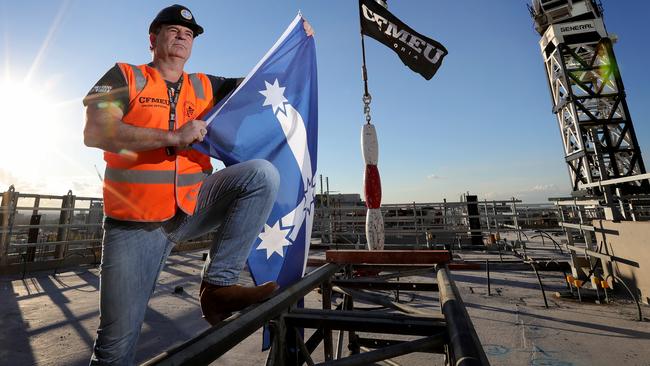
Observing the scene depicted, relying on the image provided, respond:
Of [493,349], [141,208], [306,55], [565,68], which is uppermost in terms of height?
[565,68]

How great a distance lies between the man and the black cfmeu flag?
4.54 metres

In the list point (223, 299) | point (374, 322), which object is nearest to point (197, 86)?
point (223, 299)

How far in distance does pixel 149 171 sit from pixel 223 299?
0.70 m

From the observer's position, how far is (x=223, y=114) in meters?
1.71

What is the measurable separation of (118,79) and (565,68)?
16.3 meters

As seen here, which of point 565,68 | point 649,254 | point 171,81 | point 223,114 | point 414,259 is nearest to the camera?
point 171,81

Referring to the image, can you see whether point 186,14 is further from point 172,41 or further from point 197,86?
point 197,86

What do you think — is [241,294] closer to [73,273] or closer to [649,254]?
[649,254]

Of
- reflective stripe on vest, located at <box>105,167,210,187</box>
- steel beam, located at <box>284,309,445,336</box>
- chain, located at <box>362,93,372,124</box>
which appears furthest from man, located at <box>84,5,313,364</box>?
chain, located at <box>362,93,372,124</box>

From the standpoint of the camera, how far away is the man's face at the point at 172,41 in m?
1.59

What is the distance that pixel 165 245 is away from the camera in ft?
4.90

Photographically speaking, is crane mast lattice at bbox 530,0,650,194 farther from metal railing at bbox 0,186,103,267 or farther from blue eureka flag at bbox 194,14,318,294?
metal railing at bbox 0,186,103,267

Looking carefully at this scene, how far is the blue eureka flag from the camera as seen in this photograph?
5.82 ft

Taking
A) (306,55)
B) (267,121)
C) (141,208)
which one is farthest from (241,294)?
(306,55)
